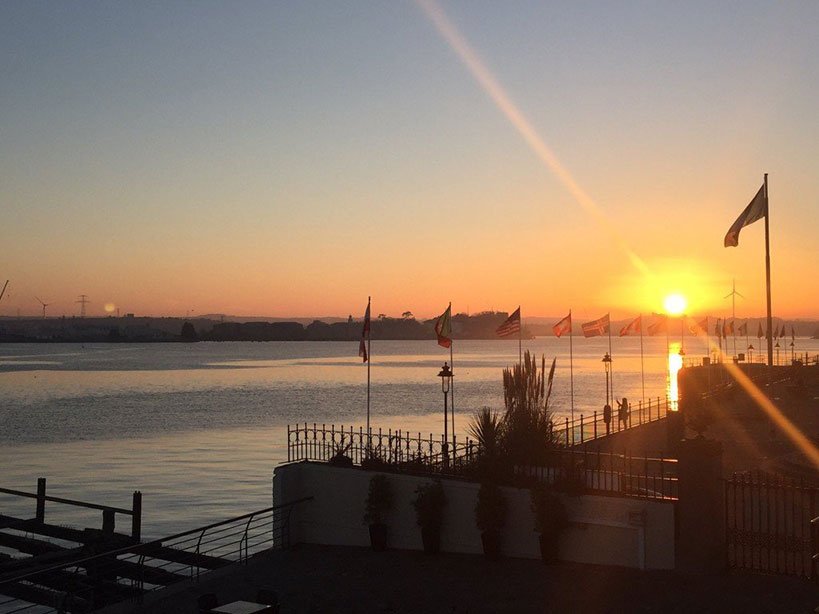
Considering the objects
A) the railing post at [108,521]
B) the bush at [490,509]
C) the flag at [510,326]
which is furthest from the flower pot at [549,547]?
the flag at [510,326]

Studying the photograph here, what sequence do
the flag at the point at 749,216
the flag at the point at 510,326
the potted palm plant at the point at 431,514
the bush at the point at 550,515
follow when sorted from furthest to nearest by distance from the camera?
the flag at the point at 510,326 < the flag at the point at 749,216 < the potted palm plant at the point at 431,514 < the bush at the point at 550,515

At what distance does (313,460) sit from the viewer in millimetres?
20078

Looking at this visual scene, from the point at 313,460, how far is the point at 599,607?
28.5 feet

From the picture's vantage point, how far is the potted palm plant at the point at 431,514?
683 inches

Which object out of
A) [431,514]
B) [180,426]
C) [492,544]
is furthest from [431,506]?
[180,426]

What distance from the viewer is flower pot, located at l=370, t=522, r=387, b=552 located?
17.9 metres

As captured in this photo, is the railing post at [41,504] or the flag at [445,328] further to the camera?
the railing post at [41,504]

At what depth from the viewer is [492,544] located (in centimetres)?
1667

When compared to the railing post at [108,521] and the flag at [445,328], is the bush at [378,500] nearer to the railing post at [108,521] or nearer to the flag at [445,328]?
the flag at [445,328]

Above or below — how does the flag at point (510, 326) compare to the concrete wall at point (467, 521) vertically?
above

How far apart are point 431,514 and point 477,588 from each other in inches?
106

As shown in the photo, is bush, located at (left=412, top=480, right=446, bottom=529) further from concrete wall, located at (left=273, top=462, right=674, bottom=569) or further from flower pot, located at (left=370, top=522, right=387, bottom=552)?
flower pot, located at (left=370, top=522, right=387, bottom=552)

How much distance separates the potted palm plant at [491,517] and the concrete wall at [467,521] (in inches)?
7.7

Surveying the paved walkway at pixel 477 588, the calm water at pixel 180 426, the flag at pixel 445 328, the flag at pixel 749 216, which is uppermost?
the flag at pixel 749 216
